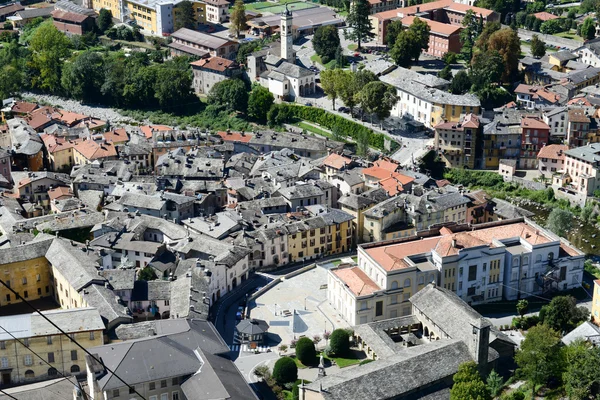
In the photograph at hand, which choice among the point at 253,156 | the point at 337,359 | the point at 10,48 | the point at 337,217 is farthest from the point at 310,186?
the point at 10,48

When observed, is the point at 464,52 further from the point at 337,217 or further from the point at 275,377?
the point at 275,377

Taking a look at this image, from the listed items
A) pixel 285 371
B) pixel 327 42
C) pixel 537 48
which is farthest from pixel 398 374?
pixel 327 42

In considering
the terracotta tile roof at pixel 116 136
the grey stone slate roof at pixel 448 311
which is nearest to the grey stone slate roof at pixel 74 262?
the grey stone slate roof at pixel 448 311

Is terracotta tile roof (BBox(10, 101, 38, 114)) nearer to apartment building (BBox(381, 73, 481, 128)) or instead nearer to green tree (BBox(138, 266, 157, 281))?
apartment building (BBox(381, 73, 481, 128))

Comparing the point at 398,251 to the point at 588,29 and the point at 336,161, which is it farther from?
the point at 588,29

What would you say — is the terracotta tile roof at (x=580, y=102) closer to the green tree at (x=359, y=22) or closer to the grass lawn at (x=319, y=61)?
the grass lawn at (x=319, y=61)

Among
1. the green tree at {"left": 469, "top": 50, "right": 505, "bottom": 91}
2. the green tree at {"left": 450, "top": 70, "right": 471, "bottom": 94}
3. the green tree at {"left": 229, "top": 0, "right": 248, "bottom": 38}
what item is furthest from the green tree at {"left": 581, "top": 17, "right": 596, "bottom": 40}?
the green tree at {"left": 229, "top": 0, "right": 248, "bottom": 38}
